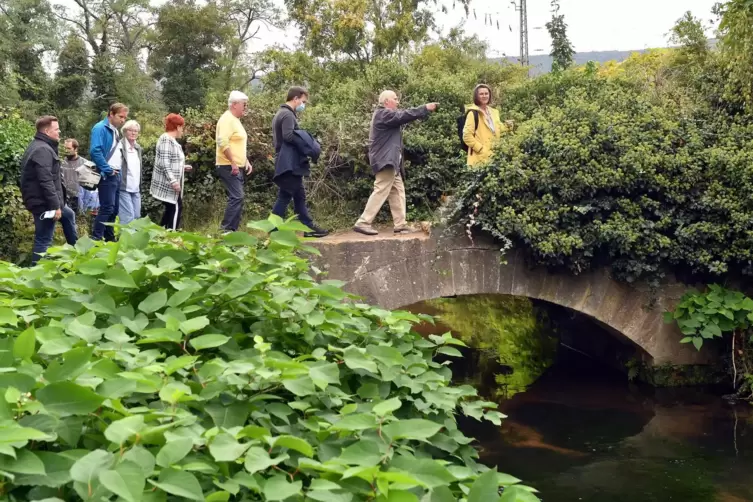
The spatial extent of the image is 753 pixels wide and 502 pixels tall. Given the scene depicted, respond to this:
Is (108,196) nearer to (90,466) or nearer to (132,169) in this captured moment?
(132,169)

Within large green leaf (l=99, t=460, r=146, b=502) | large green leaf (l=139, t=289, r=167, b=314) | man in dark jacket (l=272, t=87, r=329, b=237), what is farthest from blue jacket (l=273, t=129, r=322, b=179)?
large green leaf (l=99, t=460, r=146, b=502)

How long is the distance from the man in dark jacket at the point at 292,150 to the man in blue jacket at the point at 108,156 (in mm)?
1488

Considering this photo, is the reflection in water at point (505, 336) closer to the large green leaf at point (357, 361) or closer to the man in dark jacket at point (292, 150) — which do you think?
the man in dark jacket at point (292, 150)

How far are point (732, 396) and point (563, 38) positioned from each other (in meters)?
16.8

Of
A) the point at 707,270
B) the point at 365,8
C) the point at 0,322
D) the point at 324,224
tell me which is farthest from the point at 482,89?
the point at 365,8

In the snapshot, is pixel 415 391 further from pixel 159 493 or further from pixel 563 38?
pixel 563 38

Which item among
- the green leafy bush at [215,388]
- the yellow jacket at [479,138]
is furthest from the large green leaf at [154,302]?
the yellow jacket at [479,138]

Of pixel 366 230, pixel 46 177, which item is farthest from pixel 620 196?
pixel 46 177

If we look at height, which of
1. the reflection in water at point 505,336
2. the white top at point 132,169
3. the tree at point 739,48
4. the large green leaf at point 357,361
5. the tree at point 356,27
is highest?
the tree at point 356,27

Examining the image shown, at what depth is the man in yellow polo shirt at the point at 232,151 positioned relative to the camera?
785 centimetres

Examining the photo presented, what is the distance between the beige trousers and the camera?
8445 mm

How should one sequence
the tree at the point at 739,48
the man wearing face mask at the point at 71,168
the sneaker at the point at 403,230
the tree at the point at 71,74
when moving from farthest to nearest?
1. the tree at the point at 71,74
2. the man wearing face mask at the point at 71,168
3. the tree at the point at 739,48
4. the sneaker at the point at 403,230

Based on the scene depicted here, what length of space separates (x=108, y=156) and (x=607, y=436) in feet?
18.4

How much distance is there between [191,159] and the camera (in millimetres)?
11172
